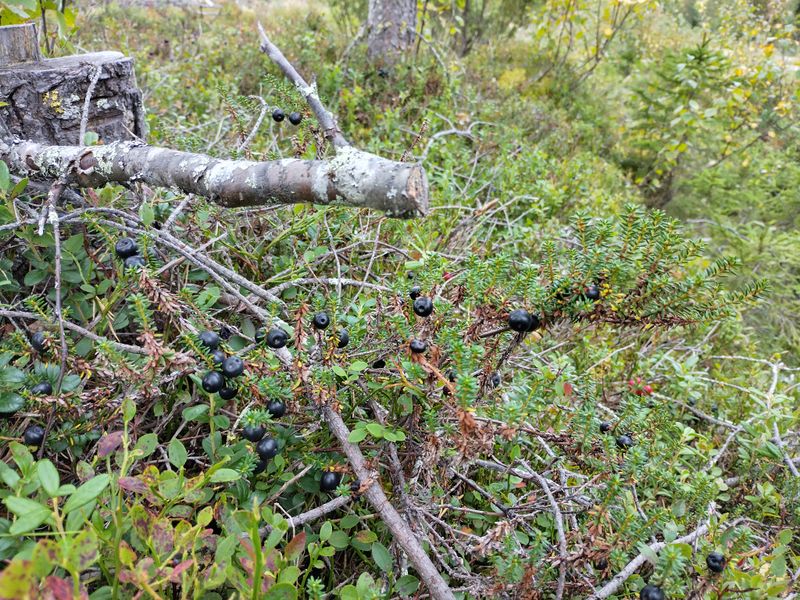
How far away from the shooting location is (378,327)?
1746mm

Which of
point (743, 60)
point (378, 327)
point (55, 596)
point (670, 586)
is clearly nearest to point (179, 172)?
point (378, 327)

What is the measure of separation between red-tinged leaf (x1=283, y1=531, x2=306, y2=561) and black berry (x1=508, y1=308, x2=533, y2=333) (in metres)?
0.71

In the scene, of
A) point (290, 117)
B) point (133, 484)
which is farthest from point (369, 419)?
point (290, 117)

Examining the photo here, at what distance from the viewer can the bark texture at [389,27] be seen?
5699 millimetres

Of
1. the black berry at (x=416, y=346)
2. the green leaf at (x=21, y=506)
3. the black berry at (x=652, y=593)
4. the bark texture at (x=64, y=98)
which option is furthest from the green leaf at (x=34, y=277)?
the black berry at (x=652, y=593)

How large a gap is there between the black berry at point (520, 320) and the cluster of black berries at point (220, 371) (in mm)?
705

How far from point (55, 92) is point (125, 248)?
3.01ft

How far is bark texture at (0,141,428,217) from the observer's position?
4.05 feet

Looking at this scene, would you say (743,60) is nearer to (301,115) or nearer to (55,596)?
(301,115)

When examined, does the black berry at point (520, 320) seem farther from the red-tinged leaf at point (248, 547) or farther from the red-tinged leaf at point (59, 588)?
the red-tinged leaf at point (59, 588)

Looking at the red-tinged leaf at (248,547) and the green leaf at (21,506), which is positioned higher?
the green leaf at (21,506)

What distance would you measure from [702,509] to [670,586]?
386 mm

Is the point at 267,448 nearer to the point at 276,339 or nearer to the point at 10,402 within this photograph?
the point at 276,339

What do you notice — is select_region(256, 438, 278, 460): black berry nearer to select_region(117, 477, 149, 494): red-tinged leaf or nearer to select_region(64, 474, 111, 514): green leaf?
select_region(117, 477, 149, 494): red-tinged leaf
